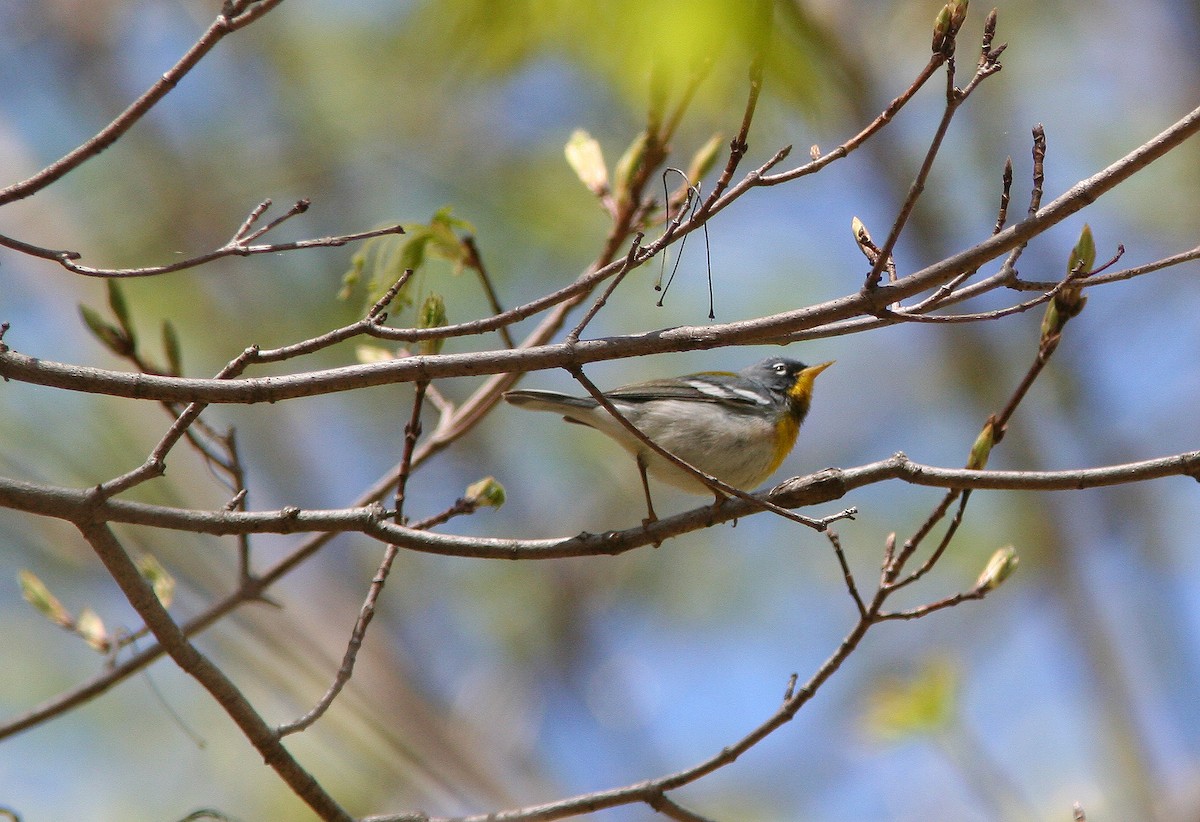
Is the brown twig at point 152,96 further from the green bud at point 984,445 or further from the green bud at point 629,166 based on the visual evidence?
the green bud at point 984,445

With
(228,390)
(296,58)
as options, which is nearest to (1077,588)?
(228,390)

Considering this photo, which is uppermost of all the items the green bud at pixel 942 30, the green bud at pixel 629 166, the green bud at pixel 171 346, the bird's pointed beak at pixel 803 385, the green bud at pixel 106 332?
the bird's pointed beak at pixel 803 385

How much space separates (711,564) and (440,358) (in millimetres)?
7305

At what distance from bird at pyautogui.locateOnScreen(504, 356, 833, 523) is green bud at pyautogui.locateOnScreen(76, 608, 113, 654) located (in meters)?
1.67

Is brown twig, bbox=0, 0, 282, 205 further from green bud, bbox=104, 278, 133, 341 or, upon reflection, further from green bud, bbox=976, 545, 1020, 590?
green bud, bbox=976, 545, 1020, 590

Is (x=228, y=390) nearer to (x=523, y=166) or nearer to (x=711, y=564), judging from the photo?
(x=523, y=166)

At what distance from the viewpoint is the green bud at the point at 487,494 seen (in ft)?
10.2

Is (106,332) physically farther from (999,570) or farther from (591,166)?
(999,570)

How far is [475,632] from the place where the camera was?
27.5 feet

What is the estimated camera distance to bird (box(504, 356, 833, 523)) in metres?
4.18

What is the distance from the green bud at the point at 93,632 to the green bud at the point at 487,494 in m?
1.36

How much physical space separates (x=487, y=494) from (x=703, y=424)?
1.66m

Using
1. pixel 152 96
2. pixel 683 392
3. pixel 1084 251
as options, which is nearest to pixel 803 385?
pixel 683 392

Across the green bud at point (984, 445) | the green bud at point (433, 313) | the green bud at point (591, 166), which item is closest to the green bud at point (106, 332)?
the green bud at point (433, 313)
